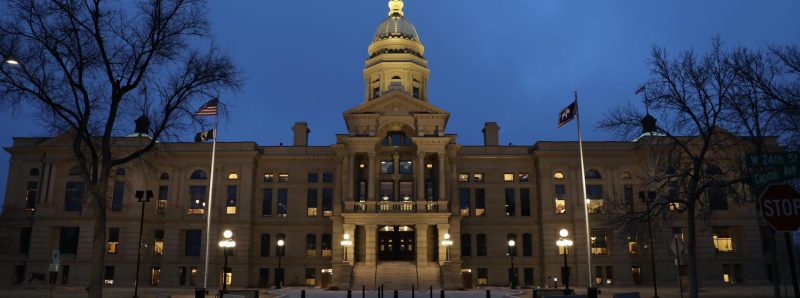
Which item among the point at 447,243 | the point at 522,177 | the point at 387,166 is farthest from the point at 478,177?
the point at 447,243

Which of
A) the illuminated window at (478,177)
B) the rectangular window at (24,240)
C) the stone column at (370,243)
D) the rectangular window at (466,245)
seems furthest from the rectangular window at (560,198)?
the rectangular window at (24,240)

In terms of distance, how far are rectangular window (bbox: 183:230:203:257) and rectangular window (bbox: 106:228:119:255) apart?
6.46 m

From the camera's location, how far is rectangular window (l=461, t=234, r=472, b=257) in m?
60.5

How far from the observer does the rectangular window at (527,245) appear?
2394 inches

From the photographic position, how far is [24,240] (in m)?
58.6

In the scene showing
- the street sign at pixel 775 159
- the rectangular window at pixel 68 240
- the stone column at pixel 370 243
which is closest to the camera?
the street sign at pixel 775 159

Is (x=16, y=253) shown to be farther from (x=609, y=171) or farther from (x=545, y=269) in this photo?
(x=609, y=171)

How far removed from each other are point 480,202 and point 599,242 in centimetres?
1223

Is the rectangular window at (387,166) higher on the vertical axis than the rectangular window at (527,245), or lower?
higher

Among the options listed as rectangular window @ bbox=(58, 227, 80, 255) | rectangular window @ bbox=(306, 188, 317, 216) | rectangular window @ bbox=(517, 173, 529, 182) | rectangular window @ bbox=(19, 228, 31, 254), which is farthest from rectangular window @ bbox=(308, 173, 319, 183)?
rectangular window @ bbox=(19, 228, 31, 254)

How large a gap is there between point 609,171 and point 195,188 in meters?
41.6

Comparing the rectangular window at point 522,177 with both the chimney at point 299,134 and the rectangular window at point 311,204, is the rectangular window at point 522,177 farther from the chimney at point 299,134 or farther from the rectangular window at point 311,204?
the chimney at point 299,134

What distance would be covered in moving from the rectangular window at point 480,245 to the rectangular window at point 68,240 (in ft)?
128

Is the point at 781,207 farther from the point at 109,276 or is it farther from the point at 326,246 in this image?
the point at 109,276
